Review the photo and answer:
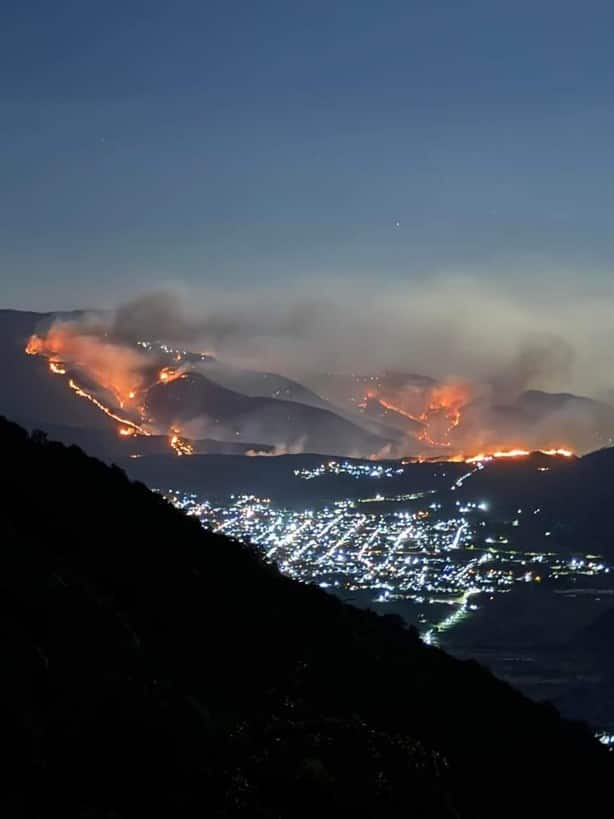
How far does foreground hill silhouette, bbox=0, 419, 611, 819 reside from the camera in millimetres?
11938

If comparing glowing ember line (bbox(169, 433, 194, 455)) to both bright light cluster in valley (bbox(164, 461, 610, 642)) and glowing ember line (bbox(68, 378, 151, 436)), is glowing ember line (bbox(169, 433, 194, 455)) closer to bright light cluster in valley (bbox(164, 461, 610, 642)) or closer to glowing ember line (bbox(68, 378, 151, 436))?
glowing ember line (bbox(68, 378, 151, 436))

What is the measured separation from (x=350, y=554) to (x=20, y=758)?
3576 inches

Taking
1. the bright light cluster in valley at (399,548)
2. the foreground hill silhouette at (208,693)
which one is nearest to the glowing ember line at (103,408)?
the bright light cluster in valley at (399,548)

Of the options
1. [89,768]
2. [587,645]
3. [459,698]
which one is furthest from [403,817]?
[587,645]

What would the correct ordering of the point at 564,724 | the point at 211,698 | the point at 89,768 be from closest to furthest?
the point at 89,768 < the point at 211,698 < the point at 564,724

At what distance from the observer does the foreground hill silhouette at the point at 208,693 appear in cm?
1194

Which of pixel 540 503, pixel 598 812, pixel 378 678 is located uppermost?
pixel 540 503

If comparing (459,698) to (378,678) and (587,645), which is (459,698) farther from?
(587,645)

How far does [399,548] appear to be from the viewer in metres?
107

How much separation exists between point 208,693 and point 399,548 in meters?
89.8

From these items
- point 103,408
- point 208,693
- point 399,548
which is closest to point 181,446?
point 103,408

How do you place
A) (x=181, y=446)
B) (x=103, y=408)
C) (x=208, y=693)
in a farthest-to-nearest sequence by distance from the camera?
(x=103, y=408)
(x=181, y=446)
(x=208, y=693)

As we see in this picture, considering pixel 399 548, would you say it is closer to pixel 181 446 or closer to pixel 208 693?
pixel 181 446

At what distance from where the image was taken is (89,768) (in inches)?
490
